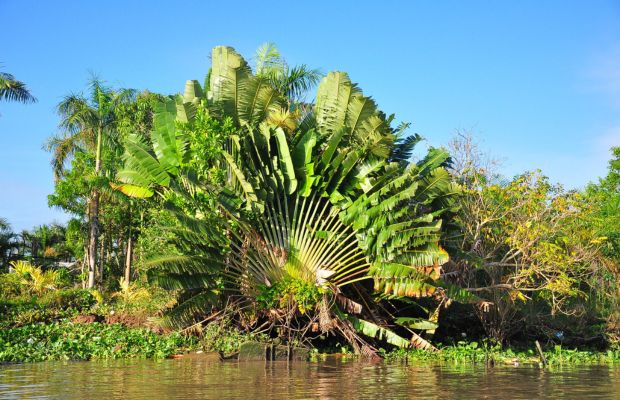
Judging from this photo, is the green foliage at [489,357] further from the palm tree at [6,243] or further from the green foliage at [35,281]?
the palm tree at [6,243]

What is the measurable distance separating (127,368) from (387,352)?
7.94m

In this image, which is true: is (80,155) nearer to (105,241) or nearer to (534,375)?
(105,241)

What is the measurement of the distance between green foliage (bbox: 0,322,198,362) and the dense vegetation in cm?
6

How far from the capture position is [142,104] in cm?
2900

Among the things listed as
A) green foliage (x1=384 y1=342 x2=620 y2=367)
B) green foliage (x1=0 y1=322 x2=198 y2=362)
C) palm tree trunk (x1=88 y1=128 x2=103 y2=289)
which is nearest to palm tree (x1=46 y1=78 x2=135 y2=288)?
palm tree trunk (x1=88 y1=128 x2=103 y2=289)

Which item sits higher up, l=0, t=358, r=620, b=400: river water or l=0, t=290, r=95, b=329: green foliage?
l=0, t=290, r=95, b=329: green foliage

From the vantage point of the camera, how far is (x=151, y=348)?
57.1 feet

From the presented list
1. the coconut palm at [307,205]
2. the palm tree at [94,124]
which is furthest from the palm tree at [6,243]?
the coconut palm at [307,205]

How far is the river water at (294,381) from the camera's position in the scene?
9.81 metres

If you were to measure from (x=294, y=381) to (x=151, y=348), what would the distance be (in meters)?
6.91

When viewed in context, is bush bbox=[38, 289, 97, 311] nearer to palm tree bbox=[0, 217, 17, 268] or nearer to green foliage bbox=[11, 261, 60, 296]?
green foliage bbox=[11, 261, 60, 296]

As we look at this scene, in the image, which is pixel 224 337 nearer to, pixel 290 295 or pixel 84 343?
pixel 290 295

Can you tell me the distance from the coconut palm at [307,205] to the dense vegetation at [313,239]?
49mm

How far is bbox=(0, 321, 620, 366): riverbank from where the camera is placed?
1647 centimetres
